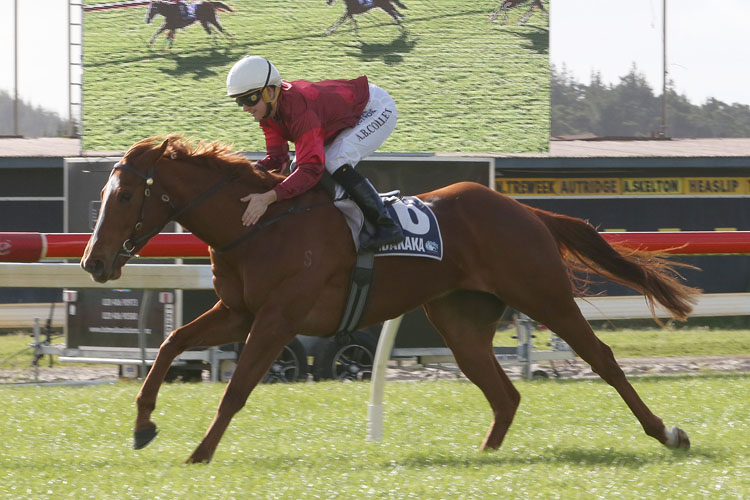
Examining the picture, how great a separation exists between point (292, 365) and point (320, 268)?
463 cm

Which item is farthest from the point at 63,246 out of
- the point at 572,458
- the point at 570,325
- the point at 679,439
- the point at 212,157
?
the point at 679,439

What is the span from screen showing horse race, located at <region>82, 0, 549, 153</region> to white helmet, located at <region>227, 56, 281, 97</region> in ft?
41.6

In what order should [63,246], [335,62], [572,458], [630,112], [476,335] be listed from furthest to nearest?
[630,112] → [335,62] → [63,246] → [476,335] → [572,458]

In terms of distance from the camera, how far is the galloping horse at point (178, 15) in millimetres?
19297

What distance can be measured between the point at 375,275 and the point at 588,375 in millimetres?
6257

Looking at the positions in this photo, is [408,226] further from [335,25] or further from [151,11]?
[151,11]

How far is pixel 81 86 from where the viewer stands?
18500 mm

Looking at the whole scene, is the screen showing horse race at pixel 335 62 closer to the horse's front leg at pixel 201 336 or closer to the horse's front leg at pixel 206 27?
the horse's front leg at pixel 206 27

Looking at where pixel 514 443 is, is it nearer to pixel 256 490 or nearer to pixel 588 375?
pixel 256 490

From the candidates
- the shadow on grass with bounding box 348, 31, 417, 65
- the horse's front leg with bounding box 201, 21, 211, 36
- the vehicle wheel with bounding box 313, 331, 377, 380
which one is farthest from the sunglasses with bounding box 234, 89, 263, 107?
the horse's front leg with bounding box 201, 21, 211, 36

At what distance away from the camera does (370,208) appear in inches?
221

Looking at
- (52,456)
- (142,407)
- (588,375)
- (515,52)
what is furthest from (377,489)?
(515,52)

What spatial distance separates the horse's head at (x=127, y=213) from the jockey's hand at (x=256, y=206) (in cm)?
40

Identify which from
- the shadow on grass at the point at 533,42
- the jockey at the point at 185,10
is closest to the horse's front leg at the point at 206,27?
the jockey at the point at 185,10
